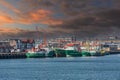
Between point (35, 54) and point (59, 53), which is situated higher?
point (59, 53)

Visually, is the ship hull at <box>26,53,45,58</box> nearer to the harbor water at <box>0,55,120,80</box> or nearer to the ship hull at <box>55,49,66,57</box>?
the ship hull at <box>55,49,66,57</box>

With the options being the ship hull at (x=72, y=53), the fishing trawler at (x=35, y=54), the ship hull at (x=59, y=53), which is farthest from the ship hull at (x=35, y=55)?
the ship hull at (x=72, y=53)

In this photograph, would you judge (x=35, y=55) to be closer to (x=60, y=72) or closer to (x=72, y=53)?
(x=72, y=53)

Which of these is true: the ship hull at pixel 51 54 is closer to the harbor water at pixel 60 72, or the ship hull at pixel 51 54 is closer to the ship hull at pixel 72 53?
the ship hull at pixel 72 53

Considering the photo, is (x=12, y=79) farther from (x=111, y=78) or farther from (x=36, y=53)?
(x=36, y=53)

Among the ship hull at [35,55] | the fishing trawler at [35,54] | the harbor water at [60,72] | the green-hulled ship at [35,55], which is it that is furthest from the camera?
the fishing trawler at [35,54]

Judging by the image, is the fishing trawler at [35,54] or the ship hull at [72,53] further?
the ship hull at [72,53]

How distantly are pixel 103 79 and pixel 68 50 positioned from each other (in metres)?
126

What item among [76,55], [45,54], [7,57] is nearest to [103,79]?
[7,57]

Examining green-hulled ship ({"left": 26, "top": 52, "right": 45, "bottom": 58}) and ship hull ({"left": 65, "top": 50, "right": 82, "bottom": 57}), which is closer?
green-hulled ship ({"left": 26, "top": 52, "right": 45, "bottom": 58})

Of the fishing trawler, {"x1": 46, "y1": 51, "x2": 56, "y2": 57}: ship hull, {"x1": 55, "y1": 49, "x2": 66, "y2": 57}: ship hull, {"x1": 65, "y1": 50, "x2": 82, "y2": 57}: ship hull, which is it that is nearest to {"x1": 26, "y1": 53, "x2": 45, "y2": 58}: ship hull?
the fishing trawler

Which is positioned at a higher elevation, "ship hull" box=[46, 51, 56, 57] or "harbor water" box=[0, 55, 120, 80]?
"ship hull" box=[46, 51, 56, 57]

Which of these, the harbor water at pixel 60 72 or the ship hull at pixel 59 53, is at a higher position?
the ship hull at pixel 59 53

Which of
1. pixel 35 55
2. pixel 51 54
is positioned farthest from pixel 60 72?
pixel 51 54
